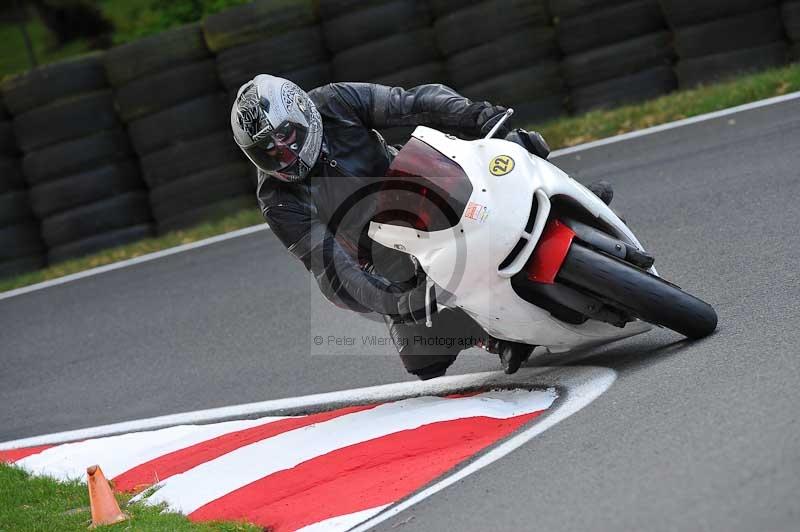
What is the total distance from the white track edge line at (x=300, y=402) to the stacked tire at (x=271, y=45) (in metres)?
4.91

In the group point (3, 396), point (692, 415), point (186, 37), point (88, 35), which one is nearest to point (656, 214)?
point (692, 415)

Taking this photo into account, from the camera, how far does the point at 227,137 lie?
1087 cm

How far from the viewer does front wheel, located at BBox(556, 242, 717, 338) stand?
15.1ft

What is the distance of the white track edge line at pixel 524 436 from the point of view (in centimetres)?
409

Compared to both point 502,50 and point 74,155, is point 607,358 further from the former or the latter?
point 74,155

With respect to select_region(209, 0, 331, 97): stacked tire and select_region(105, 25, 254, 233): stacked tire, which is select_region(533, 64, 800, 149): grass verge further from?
select_region(105, 25, 254, 233): stacked tire

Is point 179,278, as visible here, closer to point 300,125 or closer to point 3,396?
point 3,396

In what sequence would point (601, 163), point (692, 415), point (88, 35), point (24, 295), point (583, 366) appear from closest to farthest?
point (692, 415) → point (583, 366) → point (601, 163) → point (24, 295) → point (88, 35)

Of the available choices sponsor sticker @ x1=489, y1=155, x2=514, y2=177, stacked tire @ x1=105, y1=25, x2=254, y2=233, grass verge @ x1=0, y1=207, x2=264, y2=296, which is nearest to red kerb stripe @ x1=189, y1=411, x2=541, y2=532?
sponsor sticker @ x1=489, y1=155, x2=514, y2=177

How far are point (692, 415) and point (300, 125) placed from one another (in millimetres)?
2074

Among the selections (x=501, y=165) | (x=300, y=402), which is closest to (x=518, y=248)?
(x=501, y=165)

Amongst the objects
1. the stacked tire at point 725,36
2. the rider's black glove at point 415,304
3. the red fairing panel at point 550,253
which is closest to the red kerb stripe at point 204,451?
the rider's black glove at point 415,304

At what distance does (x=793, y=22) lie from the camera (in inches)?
382

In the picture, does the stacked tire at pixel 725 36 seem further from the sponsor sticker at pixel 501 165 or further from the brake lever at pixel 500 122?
the sponsor sticker at pixel 501 165
